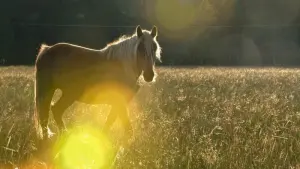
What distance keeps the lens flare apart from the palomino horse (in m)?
1.55

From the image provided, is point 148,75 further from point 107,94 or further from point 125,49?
point 107,94

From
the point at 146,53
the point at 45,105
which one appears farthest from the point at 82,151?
the point at 45,105

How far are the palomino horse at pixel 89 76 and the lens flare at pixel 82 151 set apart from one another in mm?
1547

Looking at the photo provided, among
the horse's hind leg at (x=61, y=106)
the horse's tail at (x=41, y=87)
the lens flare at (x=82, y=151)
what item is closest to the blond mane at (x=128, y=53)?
the horse's hind leg at (x=61, y=106)

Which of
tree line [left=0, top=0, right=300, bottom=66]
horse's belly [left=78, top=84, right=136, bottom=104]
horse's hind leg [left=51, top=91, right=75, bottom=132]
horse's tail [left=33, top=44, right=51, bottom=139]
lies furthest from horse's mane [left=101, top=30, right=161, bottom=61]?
tree line [left=0, top=0, right=300, bottom=66]

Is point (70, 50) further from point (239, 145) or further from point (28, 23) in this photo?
point (28, 23)

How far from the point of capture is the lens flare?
4.68 meters

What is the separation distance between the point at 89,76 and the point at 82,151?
292 cm

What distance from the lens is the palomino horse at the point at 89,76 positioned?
7.73 metres

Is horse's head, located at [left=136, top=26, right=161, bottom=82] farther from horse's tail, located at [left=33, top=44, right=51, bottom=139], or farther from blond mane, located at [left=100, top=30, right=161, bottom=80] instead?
horse's tail, located at [left=33, top=44, right=51, bottom=139]

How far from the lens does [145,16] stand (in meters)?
60.7

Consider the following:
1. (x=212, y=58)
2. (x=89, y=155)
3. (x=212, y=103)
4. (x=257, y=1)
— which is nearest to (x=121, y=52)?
(x=212, y=103)

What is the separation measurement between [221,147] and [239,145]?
0.26 metres

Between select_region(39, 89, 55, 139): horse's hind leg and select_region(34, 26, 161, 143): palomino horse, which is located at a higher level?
select_region(34, 26, 161, 143): palomino horse
